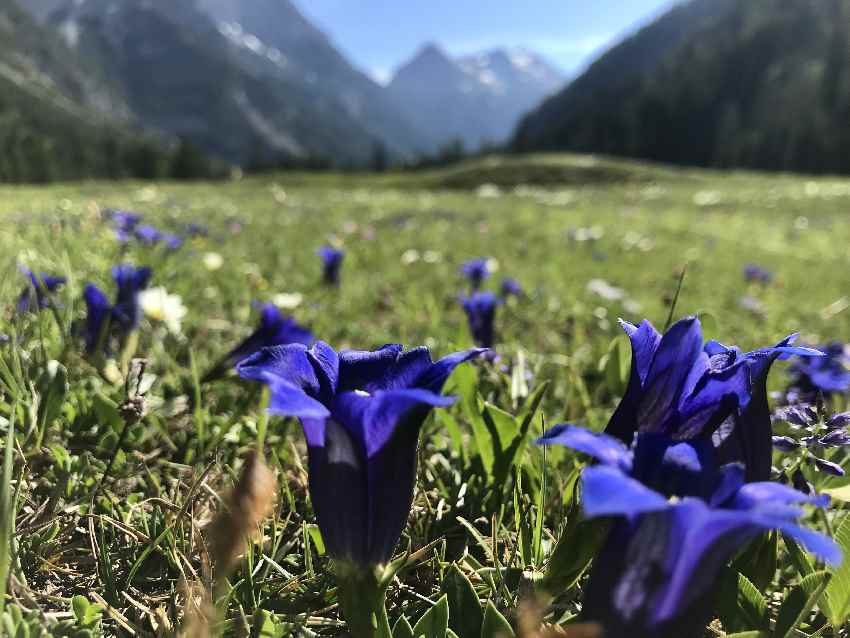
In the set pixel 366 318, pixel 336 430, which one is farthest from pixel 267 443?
pixel 366 318

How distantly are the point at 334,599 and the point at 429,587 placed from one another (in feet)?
0.77

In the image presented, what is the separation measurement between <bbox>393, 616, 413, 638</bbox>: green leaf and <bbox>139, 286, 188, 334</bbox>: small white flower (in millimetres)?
1903

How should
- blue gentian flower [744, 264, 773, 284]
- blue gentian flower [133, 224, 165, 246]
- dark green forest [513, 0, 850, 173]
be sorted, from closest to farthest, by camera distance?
blue gentian flower [133, 224, 165, 246] → blue gentian flower [744, 264, 773, 284] → dark green forest [513, 0, 850, 173]

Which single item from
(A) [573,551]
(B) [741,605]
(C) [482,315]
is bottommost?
(B) [741,605]

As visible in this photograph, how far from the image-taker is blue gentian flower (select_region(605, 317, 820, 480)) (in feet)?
3.64

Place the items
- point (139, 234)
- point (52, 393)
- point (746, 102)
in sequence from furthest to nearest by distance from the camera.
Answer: point (746, 102), point (139, 234), point (52, 393)

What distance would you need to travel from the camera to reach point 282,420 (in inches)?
87.0

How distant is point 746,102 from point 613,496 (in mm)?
142935

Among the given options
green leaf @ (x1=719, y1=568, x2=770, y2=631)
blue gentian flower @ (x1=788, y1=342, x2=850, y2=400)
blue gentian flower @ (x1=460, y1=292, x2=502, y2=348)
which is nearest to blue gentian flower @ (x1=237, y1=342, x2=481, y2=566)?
green leaf @ (x1=719, y1=568, x2=770, y2=631)

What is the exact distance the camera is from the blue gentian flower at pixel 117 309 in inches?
87.9

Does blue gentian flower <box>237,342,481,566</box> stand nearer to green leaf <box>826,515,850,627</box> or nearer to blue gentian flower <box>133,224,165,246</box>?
green leaf <box>826,515,850,627</box>

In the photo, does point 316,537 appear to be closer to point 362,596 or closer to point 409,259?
point 362,596

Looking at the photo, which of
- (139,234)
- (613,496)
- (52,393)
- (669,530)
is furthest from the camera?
(139,234)

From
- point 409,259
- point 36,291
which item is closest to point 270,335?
point 36,291
